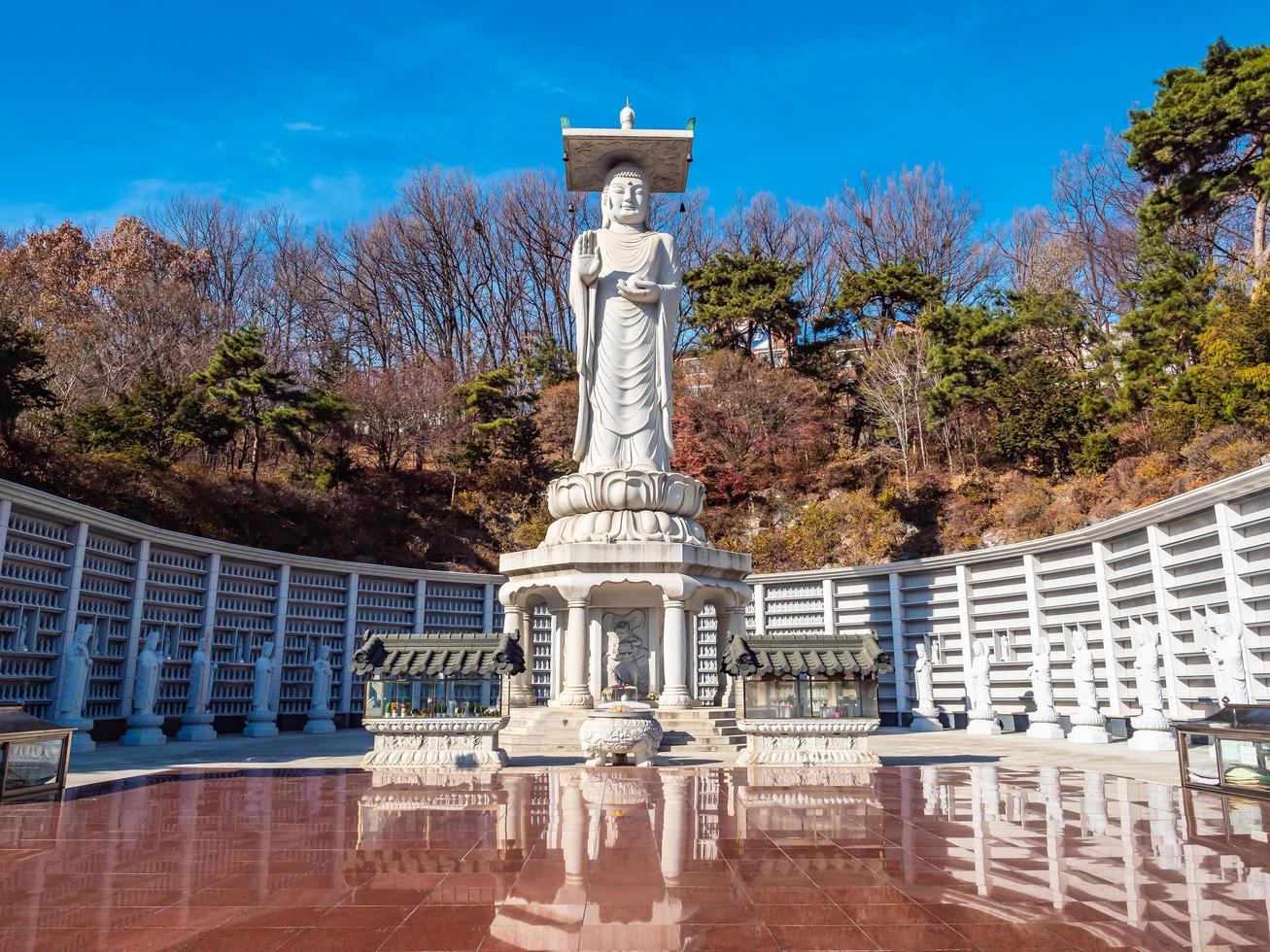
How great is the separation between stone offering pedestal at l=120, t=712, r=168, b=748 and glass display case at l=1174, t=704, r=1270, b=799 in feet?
55.4

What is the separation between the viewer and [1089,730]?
17.0 meters

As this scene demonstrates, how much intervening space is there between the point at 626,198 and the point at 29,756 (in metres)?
14.7

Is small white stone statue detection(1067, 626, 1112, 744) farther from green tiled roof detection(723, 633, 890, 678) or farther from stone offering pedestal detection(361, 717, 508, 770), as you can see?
stone offering pedestal detection(361, 717, 508, 770)

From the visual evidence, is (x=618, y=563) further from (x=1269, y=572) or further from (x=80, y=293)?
(x=80, y=293)

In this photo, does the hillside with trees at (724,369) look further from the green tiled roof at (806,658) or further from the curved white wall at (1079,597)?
the green tiled roof at (806,658)

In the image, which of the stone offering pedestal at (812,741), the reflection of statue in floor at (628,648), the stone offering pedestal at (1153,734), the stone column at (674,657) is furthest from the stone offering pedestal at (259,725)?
the stone offering pedestal at (1153,734)

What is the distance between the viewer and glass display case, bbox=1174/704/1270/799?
9305 mm

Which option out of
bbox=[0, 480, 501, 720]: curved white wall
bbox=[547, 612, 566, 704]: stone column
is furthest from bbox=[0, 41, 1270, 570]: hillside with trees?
bbox=[547, 612, 566, 704]: stone column

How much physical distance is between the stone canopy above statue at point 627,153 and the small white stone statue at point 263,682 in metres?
12.4

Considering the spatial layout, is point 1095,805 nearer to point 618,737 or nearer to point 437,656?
point 618,737

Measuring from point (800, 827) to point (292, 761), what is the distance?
9.06 metres

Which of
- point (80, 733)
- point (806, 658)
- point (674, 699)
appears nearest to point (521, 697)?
point (674, 699)

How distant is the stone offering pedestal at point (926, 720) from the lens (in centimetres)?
2120

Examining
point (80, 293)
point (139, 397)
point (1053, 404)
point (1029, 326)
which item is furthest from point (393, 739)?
point (80, 293)
